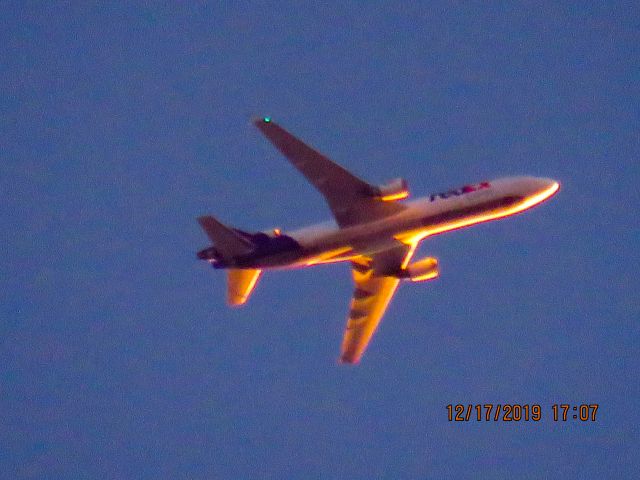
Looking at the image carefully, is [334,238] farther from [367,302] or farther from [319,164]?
[367,302]

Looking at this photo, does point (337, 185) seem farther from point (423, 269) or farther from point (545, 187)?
point (545, 187)

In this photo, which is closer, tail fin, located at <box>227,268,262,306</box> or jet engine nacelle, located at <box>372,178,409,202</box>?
jet engine nacelle, located at <box>372,178,409,202</box>

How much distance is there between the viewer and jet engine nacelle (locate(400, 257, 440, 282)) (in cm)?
8131

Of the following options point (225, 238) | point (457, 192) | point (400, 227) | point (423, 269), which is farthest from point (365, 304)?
point (225, 238)

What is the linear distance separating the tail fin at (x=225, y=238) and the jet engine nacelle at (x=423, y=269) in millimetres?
11955

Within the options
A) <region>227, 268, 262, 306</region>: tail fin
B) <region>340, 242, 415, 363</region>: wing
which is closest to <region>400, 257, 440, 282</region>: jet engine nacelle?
<region>340, 242, 415, 363</region>: wing

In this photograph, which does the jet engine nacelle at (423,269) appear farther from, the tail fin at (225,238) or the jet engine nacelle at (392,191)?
the tail fin at (225,238)

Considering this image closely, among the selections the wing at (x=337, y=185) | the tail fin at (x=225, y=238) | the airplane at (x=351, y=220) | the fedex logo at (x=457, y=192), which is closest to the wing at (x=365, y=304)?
the airplane at (x=351, y=220)

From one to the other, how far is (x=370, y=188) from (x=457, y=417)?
16.3m

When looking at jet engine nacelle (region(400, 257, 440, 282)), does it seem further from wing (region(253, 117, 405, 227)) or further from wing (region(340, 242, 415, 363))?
wing (region(253, 117, 405, 227))

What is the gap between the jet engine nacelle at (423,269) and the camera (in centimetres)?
8131

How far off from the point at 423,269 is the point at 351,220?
7807 millimetres

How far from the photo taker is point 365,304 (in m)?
85.1

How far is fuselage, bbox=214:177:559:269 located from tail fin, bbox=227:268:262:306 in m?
2.01
